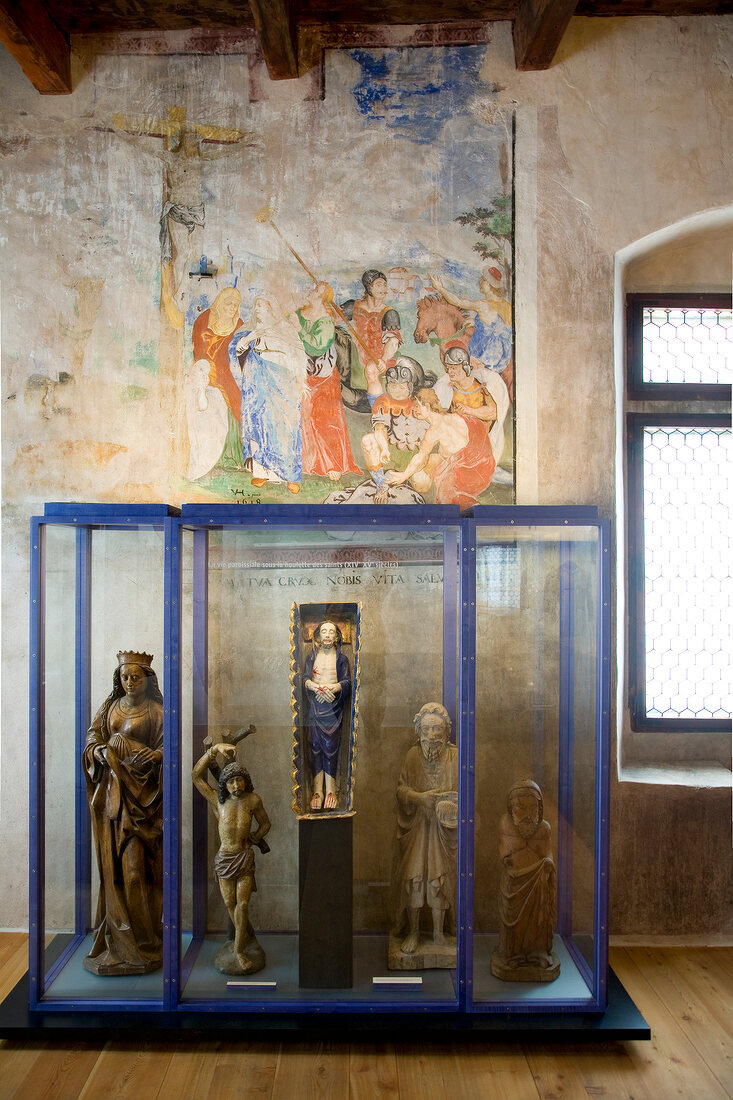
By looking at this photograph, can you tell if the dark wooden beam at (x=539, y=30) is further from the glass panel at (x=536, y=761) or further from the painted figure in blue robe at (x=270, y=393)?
the glass panel at (x=536, y=761)

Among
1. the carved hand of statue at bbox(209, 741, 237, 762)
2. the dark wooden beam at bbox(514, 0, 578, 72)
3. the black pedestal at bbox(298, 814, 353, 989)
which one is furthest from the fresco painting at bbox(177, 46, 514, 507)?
the black pedestal at bbox(298, 814, 353, 989)

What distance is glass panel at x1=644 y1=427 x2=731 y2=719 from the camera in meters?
4.39

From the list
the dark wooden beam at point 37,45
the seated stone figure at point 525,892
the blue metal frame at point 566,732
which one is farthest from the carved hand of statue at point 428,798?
the dark wooden beam at point 37,45

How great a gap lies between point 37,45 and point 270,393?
79.5 inches

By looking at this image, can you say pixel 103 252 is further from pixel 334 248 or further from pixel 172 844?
pixel 172 844

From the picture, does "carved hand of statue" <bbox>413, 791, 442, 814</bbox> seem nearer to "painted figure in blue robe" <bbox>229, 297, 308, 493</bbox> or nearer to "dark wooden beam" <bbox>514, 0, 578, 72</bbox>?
"painted figure in blue robe" <bbox>229, 297, 308, 493</bbox>

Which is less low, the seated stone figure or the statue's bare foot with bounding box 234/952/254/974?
the seated stone figure

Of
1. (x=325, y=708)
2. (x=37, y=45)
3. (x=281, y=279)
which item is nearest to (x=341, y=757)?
(x=325, y=708)

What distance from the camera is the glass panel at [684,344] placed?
447cm

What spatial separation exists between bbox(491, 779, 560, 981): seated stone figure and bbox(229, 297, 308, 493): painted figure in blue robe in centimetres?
194

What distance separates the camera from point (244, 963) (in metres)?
3.38

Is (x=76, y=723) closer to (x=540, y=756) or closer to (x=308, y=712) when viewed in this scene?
(x=308, y=712)

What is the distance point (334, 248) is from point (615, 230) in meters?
1.49

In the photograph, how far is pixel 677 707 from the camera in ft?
14.4
